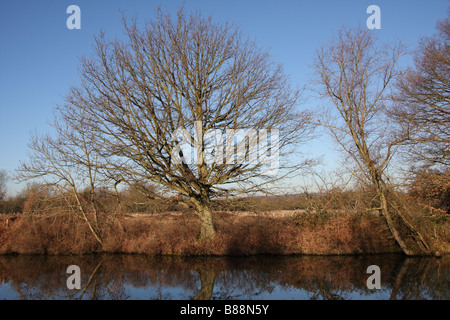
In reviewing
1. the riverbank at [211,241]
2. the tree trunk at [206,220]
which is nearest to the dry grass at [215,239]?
the riverbank at [211,241]

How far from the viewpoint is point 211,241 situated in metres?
14.7

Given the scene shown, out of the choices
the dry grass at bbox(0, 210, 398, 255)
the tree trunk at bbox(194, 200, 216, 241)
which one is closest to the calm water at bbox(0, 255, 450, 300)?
the dry grass at bbox(0, 210, 398, 255)

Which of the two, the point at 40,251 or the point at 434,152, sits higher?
the point at 434,152

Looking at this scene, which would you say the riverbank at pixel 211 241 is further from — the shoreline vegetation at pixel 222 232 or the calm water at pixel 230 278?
the calm water at pixel 230 278

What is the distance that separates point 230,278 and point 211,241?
4.30 metres

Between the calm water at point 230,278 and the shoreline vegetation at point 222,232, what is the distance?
2.56ft

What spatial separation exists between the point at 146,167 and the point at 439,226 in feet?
44.2

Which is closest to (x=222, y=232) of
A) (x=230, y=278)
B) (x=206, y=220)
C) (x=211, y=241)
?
(x=211, y=241)

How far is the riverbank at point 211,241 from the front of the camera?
Result: 48.7 ft
